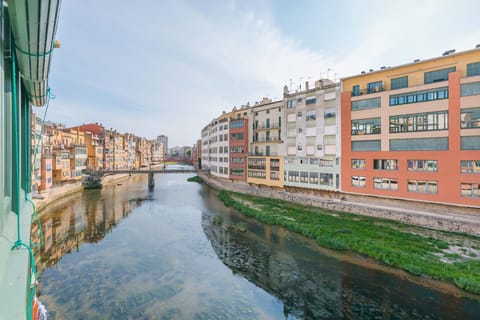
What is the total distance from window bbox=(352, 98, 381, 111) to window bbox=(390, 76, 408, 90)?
184 centimetres

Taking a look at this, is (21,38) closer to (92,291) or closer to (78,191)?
(92,291)

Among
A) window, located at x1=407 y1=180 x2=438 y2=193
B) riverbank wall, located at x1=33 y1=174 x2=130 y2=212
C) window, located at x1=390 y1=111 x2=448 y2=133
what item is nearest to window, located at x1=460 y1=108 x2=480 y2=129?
window, located at x1=390 y1=111 x2=448 y2=133

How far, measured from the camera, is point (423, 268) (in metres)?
14.9

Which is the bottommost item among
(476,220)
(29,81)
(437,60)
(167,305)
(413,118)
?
(167,305)

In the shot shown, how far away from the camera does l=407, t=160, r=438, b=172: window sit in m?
22.3

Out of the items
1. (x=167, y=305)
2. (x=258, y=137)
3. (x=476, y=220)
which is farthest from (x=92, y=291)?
(x=258, y=137)

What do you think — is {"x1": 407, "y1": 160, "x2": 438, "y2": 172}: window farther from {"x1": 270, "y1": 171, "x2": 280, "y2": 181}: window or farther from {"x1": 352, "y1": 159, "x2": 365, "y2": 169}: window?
{"x1": 270, "y1": 171, "x2": 280, "y2": 181}: window

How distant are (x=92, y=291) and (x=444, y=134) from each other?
92.7ft

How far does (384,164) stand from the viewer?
25438mm

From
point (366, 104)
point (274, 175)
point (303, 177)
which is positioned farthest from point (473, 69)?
point (274, 175)

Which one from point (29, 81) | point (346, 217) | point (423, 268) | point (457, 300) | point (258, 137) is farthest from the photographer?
point (258, 137)

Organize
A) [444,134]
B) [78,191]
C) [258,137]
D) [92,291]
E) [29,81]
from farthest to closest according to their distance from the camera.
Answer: [78,191] < [258,137] < [444,134] < [92,291] < [29,81]

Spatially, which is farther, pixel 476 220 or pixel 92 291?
pixel 476 220

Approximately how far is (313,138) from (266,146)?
8.87 metres
